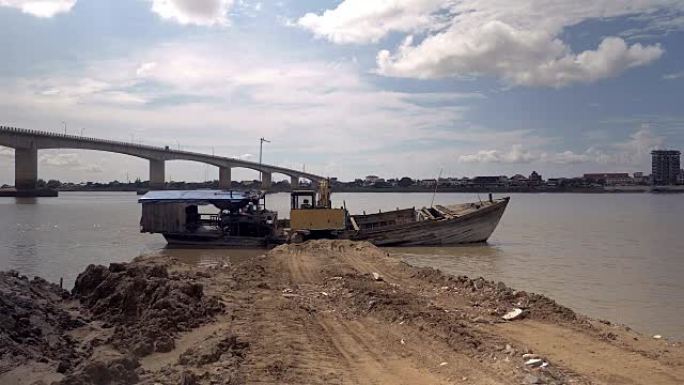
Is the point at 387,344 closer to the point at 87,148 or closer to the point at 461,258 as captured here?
the point at 461,258

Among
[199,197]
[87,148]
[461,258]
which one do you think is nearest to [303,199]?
[199,197]

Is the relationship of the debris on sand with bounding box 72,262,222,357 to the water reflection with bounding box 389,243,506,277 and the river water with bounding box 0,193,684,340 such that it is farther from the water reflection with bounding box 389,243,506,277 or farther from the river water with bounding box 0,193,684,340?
the water reflection with bounding box 389,243,506,277

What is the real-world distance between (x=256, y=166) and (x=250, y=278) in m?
78.5

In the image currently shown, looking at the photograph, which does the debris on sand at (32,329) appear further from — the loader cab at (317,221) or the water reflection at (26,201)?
the water reflection at (26,201)

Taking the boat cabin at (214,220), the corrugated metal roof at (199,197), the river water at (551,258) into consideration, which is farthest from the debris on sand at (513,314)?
the corrugated metal roof at (199,197)

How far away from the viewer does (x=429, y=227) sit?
102 ft

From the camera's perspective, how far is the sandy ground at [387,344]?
6.84 meters

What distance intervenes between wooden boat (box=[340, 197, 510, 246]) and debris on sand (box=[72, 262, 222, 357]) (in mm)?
17931

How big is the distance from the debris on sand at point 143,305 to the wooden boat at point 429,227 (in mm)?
17931

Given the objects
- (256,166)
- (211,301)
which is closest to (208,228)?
(211,301)

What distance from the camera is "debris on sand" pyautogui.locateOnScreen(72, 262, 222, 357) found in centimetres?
827

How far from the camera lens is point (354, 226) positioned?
1227 inches

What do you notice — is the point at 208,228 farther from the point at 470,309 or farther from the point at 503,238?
the point at 470,309

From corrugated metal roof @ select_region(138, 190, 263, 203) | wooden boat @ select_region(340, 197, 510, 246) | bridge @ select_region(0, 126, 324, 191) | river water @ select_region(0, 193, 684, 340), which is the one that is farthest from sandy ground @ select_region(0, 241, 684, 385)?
bridge @ select_region(0, 126, 324, 191)
